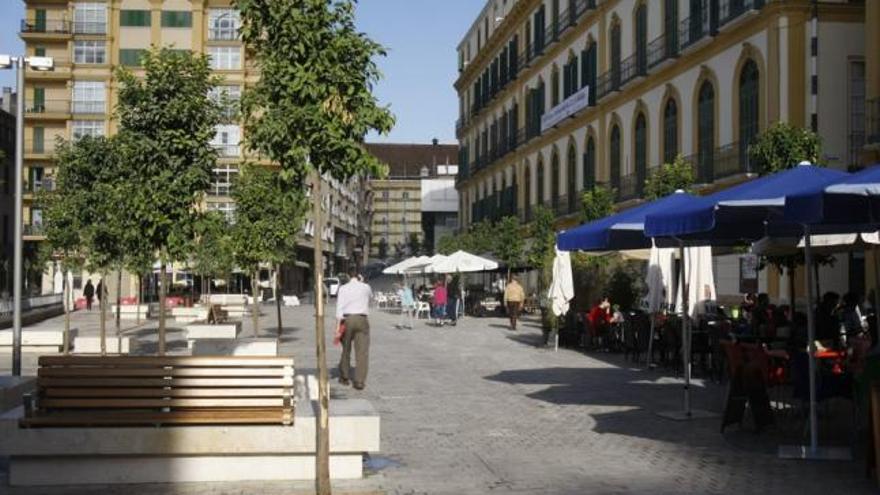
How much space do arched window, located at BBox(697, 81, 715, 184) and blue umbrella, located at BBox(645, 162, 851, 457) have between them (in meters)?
20.3

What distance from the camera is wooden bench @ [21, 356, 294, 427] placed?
8.67 meters

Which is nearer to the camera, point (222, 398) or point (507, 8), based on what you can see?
point (222, 398)

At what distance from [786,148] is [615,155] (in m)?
Answer: 23.7

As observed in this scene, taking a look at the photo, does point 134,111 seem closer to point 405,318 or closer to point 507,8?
point 405,318

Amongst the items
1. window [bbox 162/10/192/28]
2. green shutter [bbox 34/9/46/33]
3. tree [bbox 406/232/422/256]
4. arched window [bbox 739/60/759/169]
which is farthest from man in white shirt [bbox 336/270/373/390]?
tree [bbox 406/232/422/256]

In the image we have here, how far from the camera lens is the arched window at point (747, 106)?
30.6m

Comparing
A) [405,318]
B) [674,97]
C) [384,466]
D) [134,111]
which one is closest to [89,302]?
[405,318]

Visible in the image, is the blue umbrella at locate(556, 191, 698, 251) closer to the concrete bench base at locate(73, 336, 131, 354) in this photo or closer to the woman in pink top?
the concrete bench base at locate(73, 336, 131, 354)

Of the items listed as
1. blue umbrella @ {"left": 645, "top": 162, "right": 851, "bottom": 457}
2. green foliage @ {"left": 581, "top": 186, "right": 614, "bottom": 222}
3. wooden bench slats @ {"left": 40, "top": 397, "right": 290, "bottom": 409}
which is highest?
green foliage @ {"left": 581, "top": 186, "right": 614, "bottom": 222}

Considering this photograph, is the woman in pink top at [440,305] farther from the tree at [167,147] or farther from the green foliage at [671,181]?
the tree at [167,147]

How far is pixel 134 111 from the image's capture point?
1595cm

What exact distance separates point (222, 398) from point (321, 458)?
1224mm

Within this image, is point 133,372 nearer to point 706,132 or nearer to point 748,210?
point 748,210

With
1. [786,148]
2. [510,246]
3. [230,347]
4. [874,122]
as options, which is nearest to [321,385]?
[230,347]
